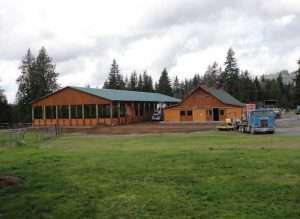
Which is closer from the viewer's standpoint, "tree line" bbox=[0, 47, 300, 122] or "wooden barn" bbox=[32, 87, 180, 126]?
"wooden barn" bbox=[32, 87, 180, 126]

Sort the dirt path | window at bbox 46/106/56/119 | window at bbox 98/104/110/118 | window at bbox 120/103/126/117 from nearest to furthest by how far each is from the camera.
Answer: the dirt path
window at bbox 98/104/110/118
window at bbox 120/103/126/117
window at bbox 46/106/56/119

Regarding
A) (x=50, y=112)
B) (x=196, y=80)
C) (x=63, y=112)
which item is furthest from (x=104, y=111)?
(x=196, y=80)

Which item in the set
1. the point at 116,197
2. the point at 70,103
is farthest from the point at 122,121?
the point at 116,197

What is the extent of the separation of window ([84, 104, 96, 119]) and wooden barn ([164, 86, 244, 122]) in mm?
11304

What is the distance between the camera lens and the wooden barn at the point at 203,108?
6128cm

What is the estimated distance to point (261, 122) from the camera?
35.0 metres

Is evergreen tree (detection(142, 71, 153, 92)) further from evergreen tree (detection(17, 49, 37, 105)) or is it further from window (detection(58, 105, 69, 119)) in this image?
window (detection(58, 105, 69, 119))

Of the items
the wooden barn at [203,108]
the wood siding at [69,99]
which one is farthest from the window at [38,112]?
the wooden barn at [203,108]

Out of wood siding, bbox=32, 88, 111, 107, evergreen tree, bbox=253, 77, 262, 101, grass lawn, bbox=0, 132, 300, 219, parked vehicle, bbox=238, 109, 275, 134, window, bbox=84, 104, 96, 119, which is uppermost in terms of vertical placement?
evergreen tree, bbox=253, 77, 262, 101

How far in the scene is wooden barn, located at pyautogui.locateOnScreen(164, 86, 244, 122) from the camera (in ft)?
201

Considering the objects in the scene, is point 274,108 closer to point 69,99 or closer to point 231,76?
point 231,76

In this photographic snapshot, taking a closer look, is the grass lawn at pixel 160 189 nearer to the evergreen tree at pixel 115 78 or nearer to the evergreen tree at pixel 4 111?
the evergreen tree at pixel 4 111

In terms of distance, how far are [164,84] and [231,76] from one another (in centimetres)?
2143

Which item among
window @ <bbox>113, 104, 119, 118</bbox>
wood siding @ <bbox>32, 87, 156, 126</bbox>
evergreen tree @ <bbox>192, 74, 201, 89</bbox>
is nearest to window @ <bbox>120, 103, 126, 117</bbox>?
wood siding @ <bbox>32, 87, 156, 126</bbox>
